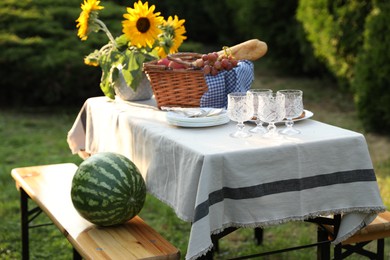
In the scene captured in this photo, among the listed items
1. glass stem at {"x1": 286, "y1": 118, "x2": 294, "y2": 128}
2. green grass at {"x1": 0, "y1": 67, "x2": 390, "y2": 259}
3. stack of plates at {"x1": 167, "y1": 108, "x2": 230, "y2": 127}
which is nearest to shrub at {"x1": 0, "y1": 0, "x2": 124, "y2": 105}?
green grass at {"x1": 0, "y1": 67, "x2": 390, "y2": 259}

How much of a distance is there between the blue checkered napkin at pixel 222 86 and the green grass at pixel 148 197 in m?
→ 1.33

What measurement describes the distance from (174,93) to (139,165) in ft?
1.28

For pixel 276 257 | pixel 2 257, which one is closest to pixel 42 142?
pixel 2 257

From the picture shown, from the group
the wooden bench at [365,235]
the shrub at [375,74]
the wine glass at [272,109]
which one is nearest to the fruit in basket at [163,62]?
the wine glass at [272,109]

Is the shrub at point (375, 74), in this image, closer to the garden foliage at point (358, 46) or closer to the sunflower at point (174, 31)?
the garden foliage at point (358, 46)

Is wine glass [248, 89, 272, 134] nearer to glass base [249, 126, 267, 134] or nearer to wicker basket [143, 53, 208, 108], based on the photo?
glass base [249, 126, 267, 134]

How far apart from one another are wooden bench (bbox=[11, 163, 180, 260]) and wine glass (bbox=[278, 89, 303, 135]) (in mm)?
691

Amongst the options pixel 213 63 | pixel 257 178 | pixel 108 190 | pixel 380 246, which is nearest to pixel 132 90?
pixel 213 63

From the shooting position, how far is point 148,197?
5.51 m

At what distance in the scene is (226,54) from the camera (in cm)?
360

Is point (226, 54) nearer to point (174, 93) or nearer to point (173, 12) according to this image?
point (174, 93)

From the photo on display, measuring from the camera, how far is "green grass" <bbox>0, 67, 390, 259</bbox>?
464cm

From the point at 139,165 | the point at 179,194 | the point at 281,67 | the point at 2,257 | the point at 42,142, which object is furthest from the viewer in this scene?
the point at 281,67

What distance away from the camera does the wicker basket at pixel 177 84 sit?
3459 mm
